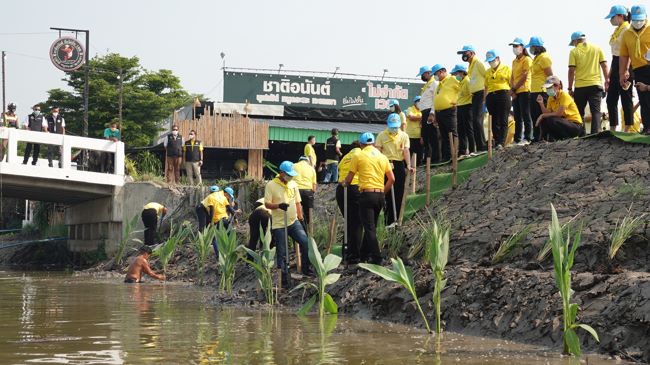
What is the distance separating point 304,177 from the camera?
15719 mm

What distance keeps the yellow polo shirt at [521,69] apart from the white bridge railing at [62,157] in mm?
13634

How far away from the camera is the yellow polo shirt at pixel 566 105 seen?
14.8 metres

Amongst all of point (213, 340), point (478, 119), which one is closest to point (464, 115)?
point (478, 119)

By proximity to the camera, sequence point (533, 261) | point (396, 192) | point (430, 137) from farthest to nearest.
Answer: point (430, 137), point (396, 192), point (533, 261)

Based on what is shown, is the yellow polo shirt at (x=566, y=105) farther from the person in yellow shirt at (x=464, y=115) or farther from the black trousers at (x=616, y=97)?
the person in yellow shirt at (x=464, y=115)

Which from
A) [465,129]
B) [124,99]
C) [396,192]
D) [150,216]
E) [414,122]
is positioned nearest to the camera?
[396,192]

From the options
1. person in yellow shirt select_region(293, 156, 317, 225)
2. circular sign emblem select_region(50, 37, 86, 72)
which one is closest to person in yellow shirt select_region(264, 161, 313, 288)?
person in yellow shirt select_region(293, 156, 317, 225)

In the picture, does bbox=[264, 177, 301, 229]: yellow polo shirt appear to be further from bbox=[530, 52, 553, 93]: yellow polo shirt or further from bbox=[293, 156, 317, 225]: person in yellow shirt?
bbox=[530, 52, 553, 93]: yellow polo shirt

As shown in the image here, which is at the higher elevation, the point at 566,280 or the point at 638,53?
the point at 638,53

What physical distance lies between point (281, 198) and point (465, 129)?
4.59 metres

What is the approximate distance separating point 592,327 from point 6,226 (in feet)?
125

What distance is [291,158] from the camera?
35656 mm

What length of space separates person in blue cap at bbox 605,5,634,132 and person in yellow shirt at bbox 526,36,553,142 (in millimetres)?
1423

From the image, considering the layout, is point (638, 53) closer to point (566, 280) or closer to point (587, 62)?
point (587, 62)
